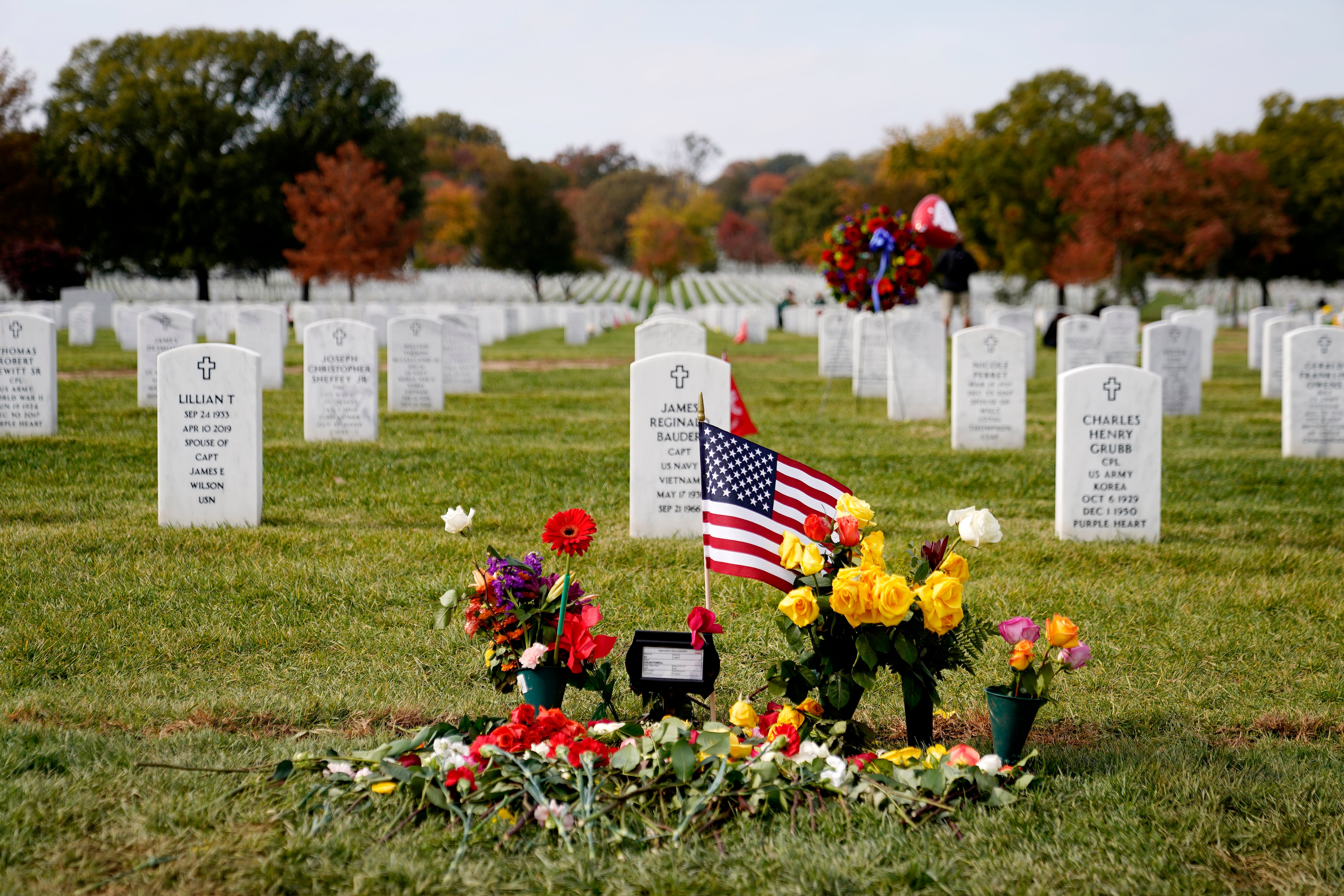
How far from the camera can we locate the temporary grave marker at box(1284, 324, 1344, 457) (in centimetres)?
1053

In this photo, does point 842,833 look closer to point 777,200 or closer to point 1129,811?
point 1129,811

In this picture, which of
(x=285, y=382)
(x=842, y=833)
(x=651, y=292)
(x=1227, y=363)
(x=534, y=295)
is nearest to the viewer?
(x=842, y=833)

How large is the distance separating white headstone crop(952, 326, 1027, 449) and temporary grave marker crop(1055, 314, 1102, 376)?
18.6 feet

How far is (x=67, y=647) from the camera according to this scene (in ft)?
16.0

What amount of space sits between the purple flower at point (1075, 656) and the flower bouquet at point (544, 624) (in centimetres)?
161

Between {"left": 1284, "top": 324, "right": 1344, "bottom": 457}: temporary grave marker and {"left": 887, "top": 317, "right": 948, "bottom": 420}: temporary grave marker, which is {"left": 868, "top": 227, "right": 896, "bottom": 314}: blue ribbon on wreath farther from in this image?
{"left": 1284, "top": 324, "right": 1344, "bottom": 457}: temporary grave marker

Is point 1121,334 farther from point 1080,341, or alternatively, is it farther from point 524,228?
point 524,228

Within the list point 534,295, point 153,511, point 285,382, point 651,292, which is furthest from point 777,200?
point 153,511

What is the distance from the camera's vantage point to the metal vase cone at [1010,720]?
3.70 meters

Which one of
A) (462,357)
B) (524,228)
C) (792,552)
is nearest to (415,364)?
(462,357)

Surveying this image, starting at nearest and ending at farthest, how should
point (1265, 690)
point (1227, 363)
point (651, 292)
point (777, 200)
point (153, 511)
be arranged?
1. point (1265, 690)
2. point (153, 511)
3. point (1227, 363)
4. point (651, 292)
5. point (777, 200)

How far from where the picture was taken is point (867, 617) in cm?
366

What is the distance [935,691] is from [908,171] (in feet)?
169

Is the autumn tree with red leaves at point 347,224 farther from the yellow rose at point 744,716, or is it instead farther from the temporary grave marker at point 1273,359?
the yellow rose at point 744,716
